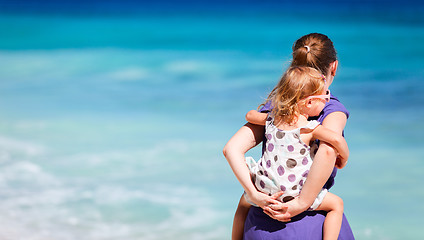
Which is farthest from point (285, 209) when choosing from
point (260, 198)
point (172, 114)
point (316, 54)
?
point (172, 114)

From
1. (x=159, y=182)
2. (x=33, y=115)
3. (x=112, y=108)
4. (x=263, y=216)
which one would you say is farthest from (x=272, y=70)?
(x=263, y=216)

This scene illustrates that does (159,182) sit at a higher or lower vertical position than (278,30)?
lower

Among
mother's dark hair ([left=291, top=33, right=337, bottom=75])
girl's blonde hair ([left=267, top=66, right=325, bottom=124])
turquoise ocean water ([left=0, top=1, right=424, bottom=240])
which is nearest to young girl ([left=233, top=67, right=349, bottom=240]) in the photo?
girl's blonde hair ([left=267, top=66, right=325, bottom=124])

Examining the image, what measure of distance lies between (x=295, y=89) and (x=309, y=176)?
0.91ft

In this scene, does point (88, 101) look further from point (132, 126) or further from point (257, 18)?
point (257, 18)

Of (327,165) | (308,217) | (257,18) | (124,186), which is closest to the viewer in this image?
(327,165)

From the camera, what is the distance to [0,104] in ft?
24.0

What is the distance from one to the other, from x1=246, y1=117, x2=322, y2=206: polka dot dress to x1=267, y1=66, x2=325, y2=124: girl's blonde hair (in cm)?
6

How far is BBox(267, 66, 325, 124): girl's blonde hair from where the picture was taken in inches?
75.8

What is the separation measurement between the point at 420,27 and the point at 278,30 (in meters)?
2.44

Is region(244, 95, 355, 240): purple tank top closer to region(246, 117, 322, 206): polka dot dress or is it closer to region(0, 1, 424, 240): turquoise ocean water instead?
region(246, 117, 322, 206): polka dot dress

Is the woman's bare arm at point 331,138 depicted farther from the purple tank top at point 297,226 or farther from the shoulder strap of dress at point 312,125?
the purple tank top at point 297,226

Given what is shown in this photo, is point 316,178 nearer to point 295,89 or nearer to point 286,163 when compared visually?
point 286,163

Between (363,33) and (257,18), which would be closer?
(363,33)
